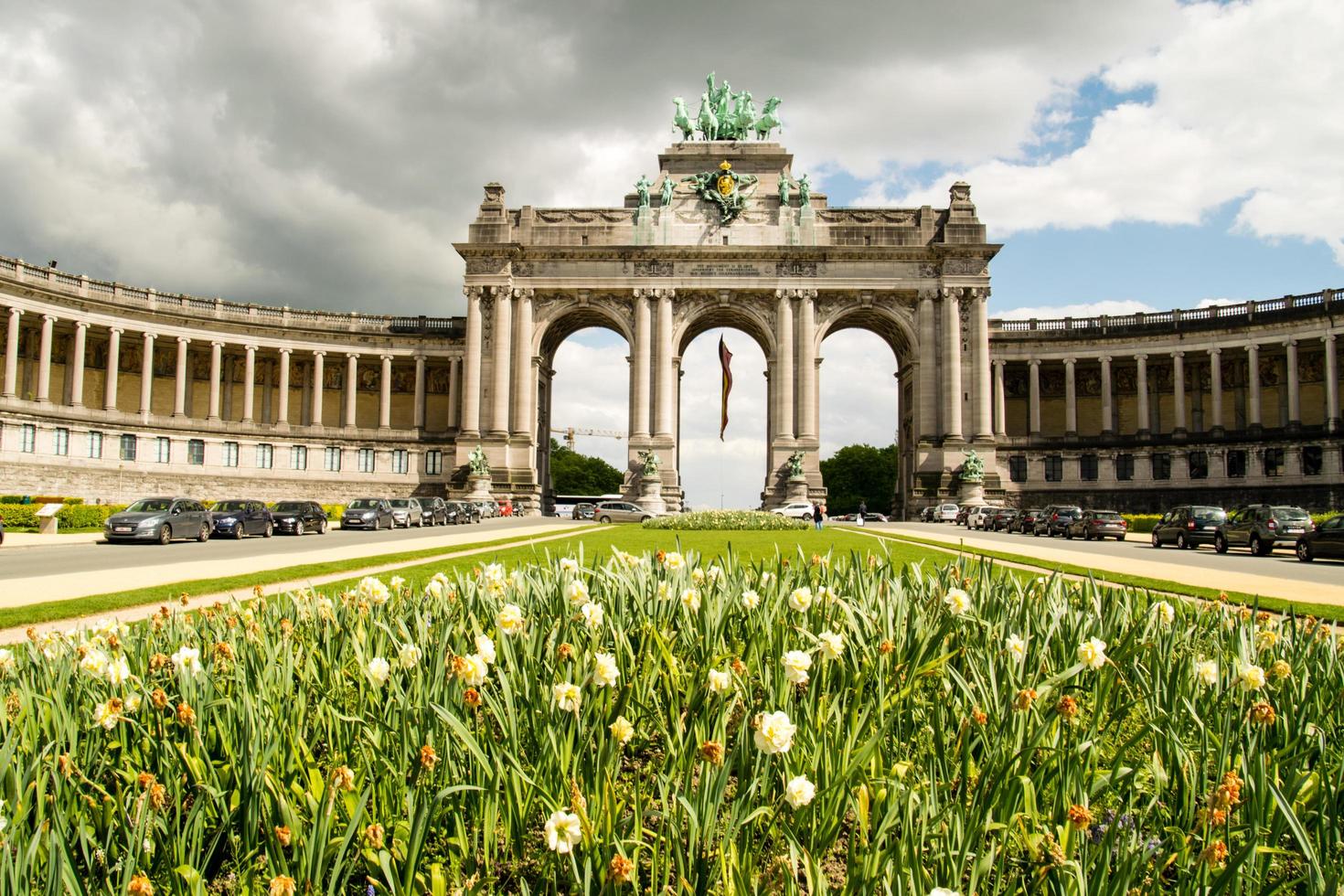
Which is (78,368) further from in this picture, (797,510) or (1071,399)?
(1071,399)

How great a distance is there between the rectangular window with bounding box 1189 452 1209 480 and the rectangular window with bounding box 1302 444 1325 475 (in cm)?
659

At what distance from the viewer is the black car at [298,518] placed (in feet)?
131

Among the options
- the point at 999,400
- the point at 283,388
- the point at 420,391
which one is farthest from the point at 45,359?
the point at 999,400

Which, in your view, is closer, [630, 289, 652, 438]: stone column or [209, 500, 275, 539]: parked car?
[209, 500, 275, 539]: parked car

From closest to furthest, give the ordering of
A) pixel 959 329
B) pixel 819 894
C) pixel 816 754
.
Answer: pixel 819 894
pixel 816 754
pixel 959 329

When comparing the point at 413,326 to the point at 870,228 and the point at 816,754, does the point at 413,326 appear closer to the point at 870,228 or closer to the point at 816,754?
the point at 870,228

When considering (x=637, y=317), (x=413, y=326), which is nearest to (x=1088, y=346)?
(x=637, y=317)

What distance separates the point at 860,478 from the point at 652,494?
3049 inches

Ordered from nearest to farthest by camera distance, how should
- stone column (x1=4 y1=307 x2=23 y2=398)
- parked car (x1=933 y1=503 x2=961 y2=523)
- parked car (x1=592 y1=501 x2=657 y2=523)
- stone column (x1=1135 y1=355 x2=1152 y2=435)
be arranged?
parked car (x1=592 y1=501 x2=657 y2=523) < stone column (x1=4 y1=307 x2=23 y2=398) < parked car (x1=933 y1=503 x2=961 y2=523) < stone column (x1=1135 y1=355 x2=1152 y2=435)

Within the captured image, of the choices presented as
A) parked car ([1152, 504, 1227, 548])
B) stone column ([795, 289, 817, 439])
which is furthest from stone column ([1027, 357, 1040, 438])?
parked car ([1152, 504, 1227, 548])

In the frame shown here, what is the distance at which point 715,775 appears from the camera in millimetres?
3422

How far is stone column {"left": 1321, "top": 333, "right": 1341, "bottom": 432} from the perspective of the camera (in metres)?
66.6

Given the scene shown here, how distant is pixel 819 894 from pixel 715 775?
653mm

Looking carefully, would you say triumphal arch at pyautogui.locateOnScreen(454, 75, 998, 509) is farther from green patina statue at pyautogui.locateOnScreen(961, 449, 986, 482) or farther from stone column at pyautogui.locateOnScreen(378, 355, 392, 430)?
stone column at pyautogui.locateOnScreen(378, 355, 392, 430)
